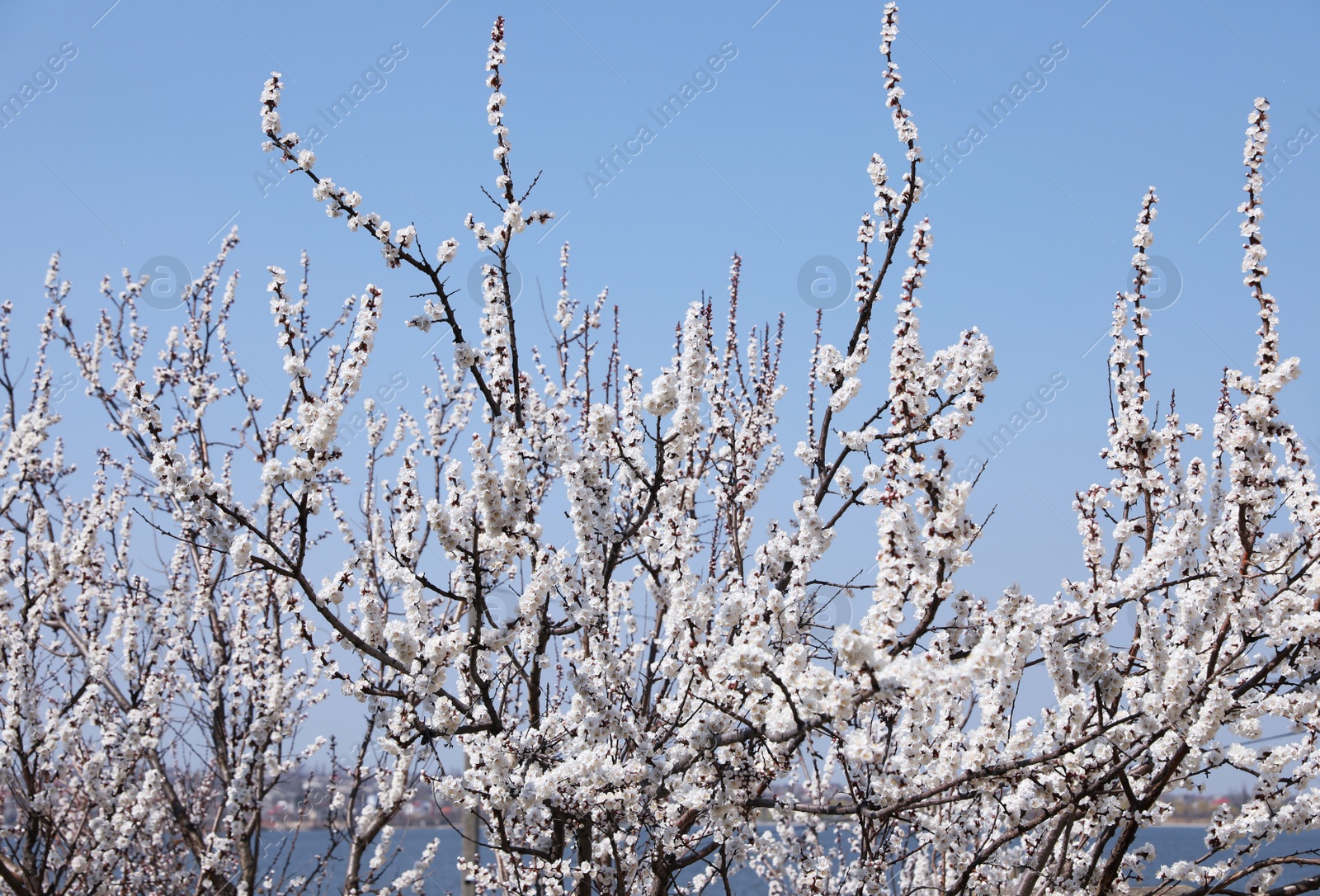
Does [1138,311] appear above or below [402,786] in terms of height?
above

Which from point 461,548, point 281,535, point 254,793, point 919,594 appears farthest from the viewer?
point 281,535

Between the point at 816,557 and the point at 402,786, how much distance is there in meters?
3.54

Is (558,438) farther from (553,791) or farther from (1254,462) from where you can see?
(1254,462)

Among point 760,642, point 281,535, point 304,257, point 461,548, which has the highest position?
point 304,257

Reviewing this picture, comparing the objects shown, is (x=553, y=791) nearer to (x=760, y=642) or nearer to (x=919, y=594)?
(x=760, y=642)

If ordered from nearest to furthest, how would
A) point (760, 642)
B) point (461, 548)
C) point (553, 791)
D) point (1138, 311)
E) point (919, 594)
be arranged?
point (760, 642), point (919, 594), point (553, 791), point (461, 548), point (1138, 311)

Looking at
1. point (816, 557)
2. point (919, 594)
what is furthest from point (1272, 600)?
point (816, 557)

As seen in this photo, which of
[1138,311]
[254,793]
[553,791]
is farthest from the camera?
[254,793]

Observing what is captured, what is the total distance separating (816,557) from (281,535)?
16.7 feet

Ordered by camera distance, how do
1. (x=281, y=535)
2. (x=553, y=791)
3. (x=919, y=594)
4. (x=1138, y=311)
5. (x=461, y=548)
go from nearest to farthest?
(x=919, y=594) → (x=553, y=791) → (x=461, y=548) → (x=1138, y=311) → (x=281, y=535)

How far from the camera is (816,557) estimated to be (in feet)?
11.4

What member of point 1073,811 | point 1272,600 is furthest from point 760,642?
point 1272,600

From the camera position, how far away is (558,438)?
11.9 ft

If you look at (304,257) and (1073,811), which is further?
(304,257)
